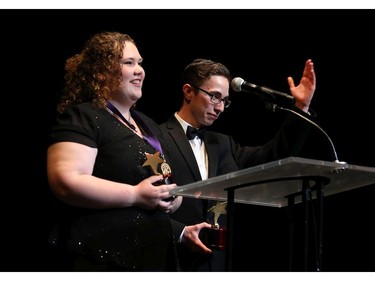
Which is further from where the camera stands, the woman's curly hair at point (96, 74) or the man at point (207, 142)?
the man at point (207, 142)

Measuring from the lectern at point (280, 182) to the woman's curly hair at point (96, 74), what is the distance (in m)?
0.63

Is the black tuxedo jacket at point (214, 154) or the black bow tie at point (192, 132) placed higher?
the black bow tie at point (192, 132)

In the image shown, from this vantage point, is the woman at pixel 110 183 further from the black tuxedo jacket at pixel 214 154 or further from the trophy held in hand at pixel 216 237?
the black tuxedo jacket at pixel 214 154

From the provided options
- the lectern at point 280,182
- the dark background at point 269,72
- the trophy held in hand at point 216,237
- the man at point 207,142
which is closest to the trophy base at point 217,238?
the trophy held in hand at point 216,237

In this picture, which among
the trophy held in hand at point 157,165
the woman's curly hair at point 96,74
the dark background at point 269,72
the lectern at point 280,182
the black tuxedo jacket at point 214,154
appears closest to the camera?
Result: the lectern at point 280,182

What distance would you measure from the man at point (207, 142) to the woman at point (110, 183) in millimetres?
417

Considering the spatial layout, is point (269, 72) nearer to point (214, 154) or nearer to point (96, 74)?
point (214, 154)

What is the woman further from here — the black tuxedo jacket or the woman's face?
the black tuxedo jacket

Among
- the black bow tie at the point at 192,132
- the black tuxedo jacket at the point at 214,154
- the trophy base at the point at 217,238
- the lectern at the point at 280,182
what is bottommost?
the trophy base at the point at 217,238

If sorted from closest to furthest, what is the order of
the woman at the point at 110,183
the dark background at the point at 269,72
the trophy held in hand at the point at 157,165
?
1. the woman at the point at 110,183
2. the trophy held in hand at the point at 157,165
3. the dark background at the point at 269,72

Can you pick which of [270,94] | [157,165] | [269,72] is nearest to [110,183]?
[157,165]

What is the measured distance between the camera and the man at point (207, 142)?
124 inches

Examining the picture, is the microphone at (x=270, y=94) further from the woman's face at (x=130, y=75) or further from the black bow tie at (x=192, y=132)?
the black bow tie at (x=192, y=132)

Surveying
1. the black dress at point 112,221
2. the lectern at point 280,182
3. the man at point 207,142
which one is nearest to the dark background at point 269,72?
the man at point 207,142
